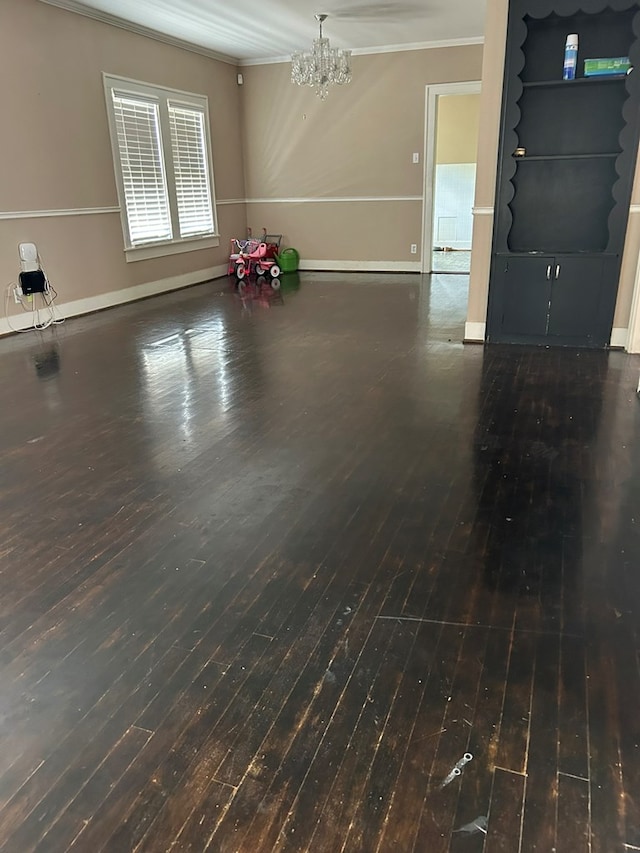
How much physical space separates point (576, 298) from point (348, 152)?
531cm

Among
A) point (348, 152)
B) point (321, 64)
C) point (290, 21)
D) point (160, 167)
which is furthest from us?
point (348, 152)

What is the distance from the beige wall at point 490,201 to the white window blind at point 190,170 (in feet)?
15.4

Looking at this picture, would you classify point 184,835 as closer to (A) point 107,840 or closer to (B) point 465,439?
(A) point 107,840

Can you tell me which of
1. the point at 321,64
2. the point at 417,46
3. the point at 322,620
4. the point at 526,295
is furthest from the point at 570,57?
the point at 322,620

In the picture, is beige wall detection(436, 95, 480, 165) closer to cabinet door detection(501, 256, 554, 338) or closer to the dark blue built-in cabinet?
the dark blue built-in cabinet

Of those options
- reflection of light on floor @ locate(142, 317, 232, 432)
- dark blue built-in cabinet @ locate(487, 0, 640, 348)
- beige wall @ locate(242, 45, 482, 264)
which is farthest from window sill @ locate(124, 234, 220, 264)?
dark blue built-in cabinet @ locate(487, 0, 640, 348)

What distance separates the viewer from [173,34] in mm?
7523

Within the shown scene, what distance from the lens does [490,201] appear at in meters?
5.02

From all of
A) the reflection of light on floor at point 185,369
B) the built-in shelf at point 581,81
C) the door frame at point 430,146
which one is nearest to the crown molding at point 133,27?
the door frame at point 430,146

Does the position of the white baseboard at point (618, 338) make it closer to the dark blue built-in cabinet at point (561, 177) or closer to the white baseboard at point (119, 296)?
the dark blue built-in cabinet at point (561, 177)

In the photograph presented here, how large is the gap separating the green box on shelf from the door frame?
391 centimetres

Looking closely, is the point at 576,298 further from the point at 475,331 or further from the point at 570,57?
Result: the point at 570,57

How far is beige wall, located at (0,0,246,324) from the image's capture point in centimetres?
578

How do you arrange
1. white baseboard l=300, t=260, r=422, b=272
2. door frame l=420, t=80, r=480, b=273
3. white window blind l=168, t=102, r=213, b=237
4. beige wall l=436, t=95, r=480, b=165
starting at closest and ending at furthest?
1. white window blind l=168, t=102, r=213, b=237
2. door frame l=420, t=80, r=480, b=273
3. white baseboard l=300, t=260, r=422, b=272
4. beige wall l=436, t=95, r=480, b=165
